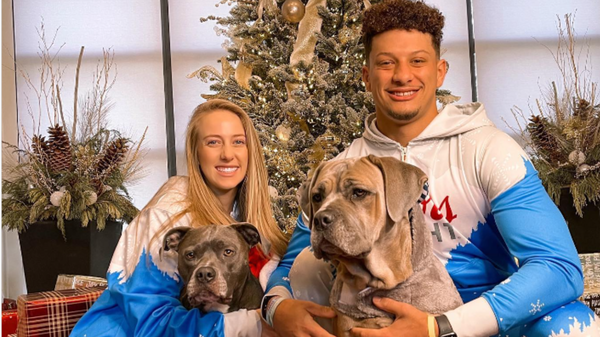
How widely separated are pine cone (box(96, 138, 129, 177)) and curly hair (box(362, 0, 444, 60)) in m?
3.33

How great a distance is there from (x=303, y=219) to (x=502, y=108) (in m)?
5.12

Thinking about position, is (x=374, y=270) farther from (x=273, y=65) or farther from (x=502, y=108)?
(x=502, y=108)

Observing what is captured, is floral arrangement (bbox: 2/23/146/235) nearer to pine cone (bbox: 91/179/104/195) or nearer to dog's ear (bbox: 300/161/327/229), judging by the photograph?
pine cone (bbox: 91/179/104/195)

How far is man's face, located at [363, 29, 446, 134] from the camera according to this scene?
2471 mm

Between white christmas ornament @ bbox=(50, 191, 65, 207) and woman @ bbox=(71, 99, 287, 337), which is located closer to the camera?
woman @ bbox=(71, 99, 287, 337)

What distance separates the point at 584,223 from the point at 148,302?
3.96 meters

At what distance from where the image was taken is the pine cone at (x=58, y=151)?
5.20 meters

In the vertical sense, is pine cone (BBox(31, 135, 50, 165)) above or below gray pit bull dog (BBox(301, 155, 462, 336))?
above

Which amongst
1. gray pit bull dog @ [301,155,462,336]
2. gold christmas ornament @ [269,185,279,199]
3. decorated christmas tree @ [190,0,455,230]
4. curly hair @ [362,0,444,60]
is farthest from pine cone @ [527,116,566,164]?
gray pit bull dog @ [301,155,462,336]

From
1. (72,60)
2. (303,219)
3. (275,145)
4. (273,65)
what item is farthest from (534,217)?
(72,60)

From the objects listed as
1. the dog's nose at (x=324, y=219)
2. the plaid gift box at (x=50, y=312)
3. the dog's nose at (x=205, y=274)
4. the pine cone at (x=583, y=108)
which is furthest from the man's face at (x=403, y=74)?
the pine cone at (x=583, y=108)

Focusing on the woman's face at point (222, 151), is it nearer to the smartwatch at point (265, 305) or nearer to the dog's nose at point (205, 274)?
the dog's nose at point (205, 274)

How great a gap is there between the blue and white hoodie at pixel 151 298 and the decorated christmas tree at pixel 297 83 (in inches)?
78.8

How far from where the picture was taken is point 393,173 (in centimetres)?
196
